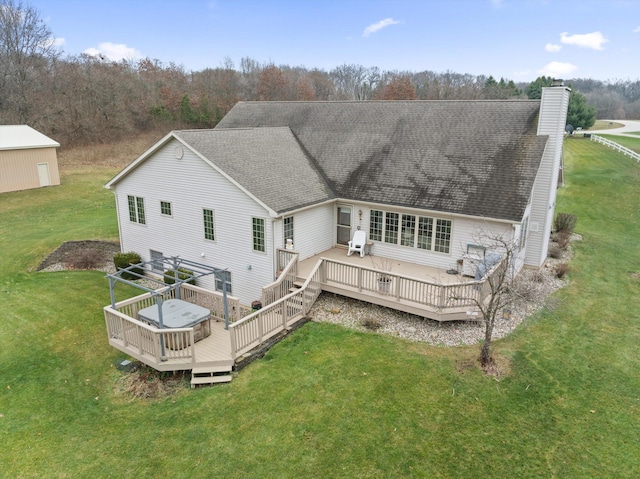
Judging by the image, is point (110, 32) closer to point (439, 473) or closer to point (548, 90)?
point (548, 90)

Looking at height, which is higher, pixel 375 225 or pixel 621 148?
pixel 621 148

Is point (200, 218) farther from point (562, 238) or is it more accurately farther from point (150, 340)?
point (562, 238)

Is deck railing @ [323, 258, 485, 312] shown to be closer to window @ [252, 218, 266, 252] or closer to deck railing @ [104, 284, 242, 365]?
window @ [252, 218, 266, 252]

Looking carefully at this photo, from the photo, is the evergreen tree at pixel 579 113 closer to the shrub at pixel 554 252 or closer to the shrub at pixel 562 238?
the shrub at pixel 562 238

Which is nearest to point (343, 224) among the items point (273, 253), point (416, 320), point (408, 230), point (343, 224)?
point (343, 224)

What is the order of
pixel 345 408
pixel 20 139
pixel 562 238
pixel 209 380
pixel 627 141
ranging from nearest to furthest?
pixel 345 408, pixel 209 380, pixel 562 238, pixel 20 139, pixel 627 141

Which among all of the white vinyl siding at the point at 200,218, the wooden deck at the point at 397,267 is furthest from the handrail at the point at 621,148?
the white vinyl siding at the point at 200,218
